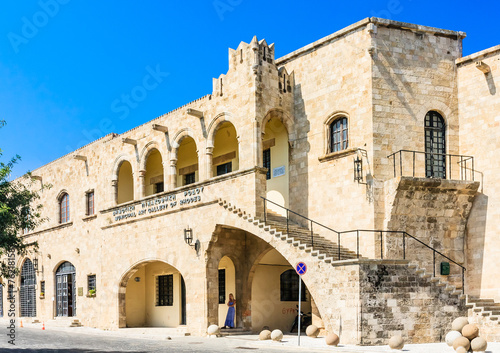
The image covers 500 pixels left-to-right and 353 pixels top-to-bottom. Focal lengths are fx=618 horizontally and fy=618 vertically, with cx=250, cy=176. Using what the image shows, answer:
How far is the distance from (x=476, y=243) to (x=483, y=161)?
2659mm

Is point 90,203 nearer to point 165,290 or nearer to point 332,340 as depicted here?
point 165,290

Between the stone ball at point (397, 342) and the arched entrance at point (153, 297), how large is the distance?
43.1 feet

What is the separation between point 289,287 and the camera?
24469mm

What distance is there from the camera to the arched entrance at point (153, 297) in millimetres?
26922

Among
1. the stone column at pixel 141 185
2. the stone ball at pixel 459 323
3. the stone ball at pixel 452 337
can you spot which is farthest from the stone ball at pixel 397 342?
the stone column at pixel 141 185

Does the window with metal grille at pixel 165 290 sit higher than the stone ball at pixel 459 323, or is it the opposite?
the stone ball at pixel 459 323

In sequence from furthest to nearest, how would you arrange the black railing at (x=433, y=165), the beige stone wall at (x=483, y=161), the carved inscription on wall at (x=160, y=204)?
1. the carved inscription on wall at (x=160, y=204)
2. the black railing at (x=433, y=165)
3. the beige stone wall at (x=483, y=161)

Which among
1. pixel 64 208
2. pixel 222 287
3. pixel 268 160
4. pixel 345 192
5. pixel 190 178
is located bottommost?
pixel 222 287

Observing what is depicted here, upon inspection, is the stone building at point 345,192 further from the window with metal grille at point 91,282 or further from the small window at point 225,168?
the window with metal grille at point 91,282

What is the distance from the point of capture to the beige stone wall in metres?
19.4

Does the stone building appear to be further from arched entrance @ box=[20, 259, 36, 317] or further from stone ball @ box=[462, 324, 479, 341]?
arched entrance @ box=[20, 259, 36, 317]

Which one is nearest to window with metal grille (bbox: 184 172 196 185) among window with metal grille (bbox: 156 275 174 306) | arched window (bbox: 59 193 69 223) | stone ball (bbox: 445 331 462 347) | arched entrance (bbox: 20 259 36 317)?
window with metal grille (bbox: 156 275 174 306)

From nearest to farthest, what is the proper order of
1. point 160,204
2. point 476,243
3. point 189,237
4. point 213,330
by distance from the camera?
point 476,243 → point 213,330 → point 189,237 → point 160,204

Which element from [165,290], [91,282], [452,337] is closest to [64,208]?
[91,282]
